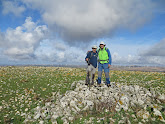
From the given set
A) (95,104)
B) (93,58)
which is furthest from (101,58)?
(95,104)

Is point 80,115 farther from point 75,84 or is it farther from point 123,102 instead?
point 75,84

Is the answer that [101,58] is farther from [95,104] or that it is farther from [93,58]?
[95,104]

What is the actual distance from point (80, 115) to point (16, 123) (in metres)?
4.60

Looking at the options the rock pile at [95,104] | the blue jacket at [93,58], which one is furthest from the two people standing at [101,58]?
the rock pile at [95,104]

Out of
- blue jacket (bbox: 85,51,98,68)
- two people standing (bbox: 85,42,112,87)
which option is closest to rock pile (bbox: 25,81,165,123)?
two people standing (bbox: 85,42,112,87)

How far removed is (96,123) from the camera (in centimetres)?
805

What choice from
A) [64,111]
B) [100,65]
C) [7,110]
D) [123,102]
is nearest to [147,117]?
[123,102]

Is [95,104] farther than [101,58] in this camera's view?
No

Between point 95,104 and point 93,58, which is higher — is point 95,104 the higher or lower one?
the lower one

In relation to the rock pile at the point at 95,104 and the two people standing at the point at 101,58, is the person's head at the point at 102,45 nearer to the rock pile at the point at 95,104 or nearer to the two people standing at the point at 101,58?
the two people standing at the point at 101,58

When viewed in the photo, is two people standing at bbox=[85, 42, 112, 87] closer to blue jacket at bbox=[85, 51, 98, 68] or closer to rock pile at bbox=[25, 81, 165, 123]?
blue jacket at bbox=[85, 51, 98, 68]

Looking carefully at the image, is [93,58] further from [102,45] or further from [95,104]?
[95,104]

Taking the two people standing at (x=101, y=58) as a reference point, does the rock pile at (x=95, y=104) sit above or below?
below

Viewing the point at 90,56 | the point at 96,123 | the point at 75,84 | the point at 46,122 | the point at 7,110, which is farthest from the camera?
the point at 75,84
